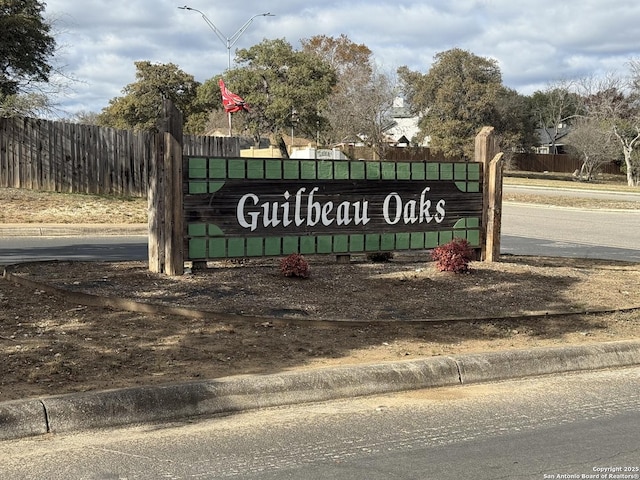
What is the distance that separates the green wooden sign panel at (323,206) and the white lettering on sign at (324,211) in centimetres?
1

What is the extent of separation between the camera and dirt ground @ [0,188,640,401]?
566 centimetres

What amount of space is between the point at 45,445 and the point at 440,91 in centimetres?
5237

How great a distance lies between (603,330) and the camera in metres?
7.52

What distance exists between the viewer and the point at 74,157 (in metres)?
20.3

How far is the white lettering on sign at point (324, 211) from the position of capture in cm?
952

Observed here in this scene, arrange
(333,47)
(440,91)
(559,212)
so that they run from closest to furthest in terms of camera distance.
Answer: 1. (559,212)
2. (440,91)
3. (333,47)

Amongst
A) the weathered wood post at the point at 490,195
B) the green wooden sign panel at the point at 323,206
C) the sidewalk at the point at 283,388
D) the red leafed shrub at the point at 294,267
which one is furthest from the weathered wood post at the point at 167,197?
the weathered wood post at the point at 490,195

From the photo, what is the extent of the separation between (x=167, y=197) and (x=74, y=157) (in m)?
12.7

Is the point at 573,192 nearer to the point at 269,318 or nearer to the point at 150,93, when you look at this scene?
the point at 150,93

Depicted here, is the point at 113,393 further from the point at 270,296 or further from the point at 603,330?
the point at 603,330

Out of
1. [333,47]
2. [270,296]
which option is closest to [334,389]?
[270,296]

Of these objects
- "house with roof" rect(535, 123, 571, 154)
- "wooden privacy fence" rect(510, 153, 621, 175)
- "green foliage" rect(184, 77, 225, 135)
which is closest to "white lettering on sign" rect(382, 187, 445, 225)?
"green foliage" rect(184, 77, 225, 135)

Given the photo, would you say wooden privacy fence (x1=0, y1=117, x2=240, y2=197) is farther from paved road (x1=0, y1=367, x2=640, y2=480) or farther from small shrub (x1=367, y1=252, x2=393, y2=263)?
paved road (x1=0, y1=367, x2=640, y2=480)

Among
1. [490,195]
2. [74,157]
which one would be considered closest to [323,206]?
[490,195]
